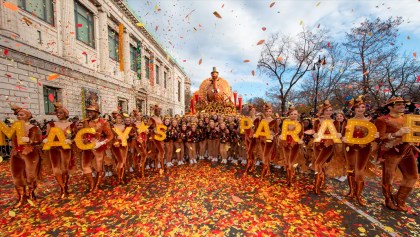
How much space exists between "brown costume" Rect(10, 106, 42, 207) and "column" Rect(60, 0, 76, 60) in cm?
1172

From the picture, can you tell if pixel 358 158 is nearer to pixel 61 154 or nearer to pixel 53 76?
pixel 61 154

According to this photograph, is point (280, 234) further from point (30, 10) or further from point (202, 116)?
point (30, 10)

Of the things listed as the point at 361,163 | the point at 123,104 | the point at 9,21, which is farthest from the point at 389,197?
the point at 123,104

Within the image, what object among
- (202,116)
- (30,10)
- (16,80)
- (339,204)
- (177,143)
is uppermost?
(30,10)

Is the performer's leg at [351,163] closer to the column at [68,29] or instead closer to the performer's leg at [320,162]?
the performer's leg at [320,162]

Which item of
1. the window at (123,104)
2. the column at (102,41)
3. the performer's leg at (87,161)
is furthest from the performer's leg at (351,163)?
the window at (123,104)

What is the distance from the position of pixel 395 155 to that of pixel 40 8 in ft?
60.0

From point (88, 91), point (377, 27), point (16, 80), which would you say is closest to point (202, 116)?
point (16, 80)

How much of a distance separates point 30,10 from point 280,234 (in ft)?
53.9

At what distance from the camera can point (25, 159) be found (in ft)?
13.6

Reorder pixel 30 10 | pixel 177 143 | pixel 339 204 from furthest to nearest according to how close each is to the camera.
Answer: pixel 30 10 → pixel 177 143 → pixel 339 204

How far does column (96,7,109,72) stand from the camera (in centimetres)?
1742

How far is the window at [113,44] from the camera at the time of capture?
19575 mm

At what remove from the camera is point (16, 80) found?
9672mm
